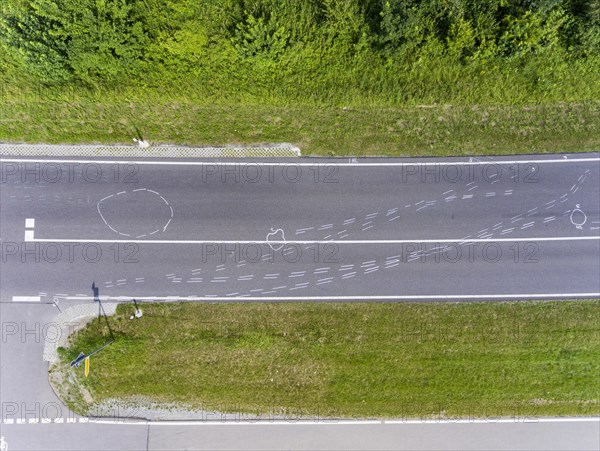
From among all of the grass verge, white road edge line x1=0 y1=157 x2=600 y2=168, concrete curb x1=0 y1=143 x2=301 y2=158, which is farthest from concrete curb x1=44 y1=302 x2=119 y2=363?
the grass verge

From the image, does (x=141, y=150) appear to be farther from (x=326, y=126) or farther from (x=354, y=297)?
→ (x=354, y=297)

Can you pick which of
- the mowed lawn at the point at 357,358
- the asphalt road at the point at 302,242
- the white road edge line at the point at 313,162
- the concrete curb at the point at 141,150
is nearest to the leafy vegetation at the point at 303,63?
the concrete curb at the point at 141,150

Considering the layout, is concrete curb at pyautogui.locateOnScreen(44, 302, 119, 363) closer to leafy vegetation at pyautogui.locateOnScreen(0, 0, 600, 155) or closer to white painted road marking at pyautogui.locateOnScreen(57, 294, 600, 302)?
white painted road marking at pyautogui.locateOnScreen(57, 294, 600, 302)

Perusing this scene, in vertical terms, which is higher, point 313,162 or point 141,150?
point 141,150

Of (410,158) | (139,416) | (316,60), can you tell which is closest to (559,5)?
(410,158)

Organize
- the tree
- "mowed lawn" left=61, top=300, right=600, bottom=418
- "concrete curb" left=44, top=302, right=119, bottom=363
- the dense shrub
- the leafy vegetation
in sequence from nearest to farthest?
the tree
the dense shrub
the leafy vegetation
"mowed lawn" left=61, top=300, right=600, bottom=418
"concrete curb" left=44, top=302, right=119, bottom=363

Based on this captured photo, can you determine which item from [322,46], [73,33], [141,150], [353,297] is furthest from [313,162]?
[73,33]

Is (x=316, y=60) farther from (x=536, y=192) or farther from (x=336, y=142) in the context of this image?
(x=536, y=192)
